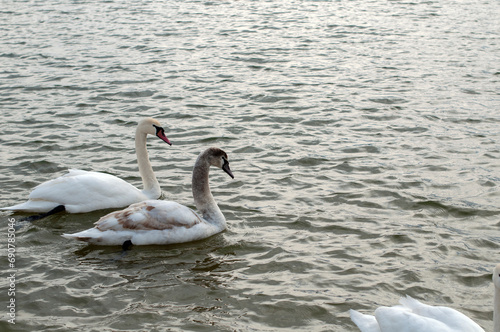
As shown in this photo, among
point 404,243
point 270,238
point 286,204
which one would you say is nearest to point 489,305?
point 404,243

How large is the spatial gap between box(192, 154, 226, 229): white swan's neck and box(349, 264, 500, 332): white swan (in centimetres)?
276

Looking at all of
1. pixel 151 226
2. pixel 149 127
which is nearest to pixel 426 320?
pixel 151 226

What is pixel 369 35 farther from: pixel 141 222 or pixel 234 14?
pixel 141 222

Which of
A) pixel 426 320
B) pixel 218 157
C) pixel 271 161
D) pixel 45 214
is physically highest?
pixel 218 157

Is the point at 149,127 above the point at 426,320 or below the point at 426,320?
above

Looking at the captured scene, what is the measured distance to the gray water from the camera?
6.05 m

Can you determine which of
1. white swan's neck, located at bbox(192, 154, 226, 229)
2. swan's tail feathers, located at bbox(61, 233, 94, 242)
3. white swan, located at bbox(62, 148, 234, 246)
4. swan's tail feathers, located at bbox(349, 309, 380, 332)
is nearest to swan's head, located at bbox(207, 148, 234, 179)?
white swan's neck, located at bbox(192, 154, 226, 229)

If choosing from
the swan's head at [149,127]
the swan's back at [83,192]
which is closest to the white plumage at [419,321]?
the swan's back at [83,192]

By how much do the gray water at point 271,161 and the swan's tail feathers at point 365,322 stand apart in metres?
0.46

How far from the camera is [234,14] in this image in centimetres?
2166

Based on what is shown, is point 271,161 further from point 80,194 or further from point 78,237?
point 78,237

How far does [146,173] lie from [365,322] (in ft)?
13.3

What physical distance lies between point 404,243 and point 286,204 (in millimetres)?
Answer: 1576

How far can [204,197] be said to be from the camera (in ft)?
24.6
